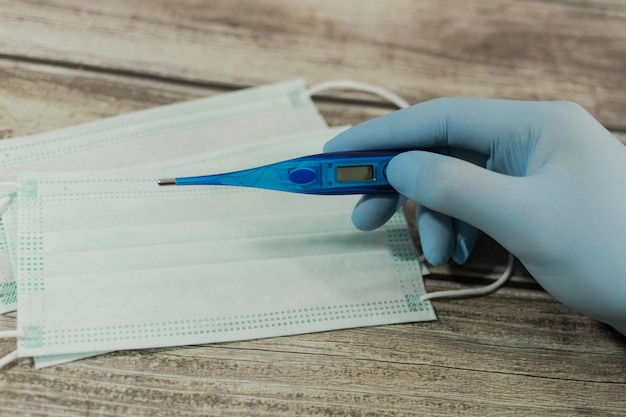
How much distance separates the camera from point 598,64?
118cm

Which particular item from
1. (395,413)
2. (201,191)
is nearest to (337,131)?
(201,191)

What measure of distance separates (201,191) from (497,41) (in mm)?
668

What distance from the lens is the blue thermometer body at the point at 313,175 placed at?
0.77 metres

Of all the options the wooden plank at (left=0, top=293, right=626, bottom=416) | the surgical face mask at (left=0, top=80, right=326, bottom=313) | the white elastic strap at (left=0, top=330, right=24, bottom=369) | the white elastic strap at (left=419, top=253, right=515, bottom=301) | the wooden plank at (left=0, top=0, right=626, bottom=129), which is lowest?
the wooden plank at (left=0, top=293, right=626, bottom=416)

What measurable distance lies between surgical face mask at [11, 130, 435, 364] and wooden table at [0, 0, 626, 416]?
32 mm

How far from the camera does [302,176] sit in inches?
30.3

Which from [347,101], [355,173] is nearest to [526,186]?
[355,173]

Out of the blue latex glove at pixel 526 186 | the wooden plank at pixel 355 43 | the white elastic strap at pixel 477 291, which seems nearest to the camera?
the blue latex glove at pixel 526 186

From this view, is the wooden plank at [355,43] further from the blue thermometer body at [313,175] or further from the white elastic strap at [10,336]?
the white elastic strap at [10,336]

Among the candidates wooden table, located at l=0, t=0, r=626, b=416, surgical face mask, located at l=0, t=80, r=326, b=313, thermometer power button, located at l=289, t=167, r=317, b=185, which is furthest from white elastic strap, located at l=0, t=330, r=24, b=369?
thermometer power button, located at l=289, t=167, r=317, b=185

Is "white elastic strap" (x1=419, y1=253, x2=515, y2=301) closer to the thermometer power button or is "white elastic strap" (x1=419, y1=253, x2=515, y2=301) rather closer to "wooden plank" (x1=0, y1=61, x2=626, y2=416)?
Result: "wooden plank" (x1=0, y1=61, x2=626, y2=416)

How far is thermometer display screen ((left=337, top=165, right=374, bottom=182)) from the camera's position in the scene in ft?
2.55

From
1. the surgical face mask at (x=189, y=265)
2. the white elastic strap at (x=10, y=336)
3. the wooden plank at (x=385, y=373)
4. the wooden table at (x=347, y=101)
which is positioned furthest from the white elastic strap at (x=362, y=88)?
the white elastic strap at (x=10, y=336)

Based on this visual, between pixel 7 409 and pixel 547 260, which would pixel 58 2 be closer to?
pixel 7 409
